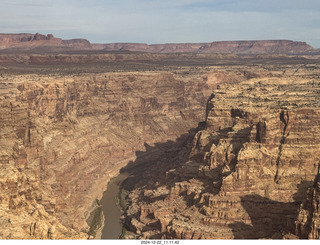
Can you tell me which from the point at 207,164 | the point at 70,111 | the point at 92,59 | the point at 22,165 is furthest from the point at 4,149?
the point at 92,59

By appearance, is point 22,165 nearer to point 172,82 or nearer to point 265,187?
point 265,187

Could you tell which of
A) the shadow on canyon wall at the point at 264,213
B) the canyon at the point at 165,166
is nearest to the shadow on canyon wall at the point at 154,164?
the canyon at the point at 165,166

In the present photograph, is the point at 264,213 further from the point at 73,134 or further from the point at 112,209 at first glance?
the point at 73,134

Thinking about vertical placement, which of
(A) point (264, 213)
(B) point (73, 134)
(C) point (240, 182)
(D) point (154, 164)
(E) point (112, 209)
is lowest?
(E) point (112, 209)

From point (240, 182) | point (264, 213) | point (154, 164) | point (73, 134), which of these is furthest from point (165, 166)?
point (264, 213)

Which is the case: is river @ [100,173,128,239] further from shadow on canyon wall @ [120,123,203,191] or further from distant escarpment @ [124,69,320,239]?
distant escarpment @ [124,69,320,239]

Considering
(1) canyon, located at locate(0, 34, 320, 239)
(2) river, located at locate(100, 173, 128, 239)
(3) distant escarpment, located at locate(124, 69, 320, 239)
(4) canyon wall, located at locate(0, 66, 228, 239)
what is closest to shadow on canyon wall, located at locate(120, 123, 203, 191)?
(1) canyon, located at locate(0, 34, 320, 239)

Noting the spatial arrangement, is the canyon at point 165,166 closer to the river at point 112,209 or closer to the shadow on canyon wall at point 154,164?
the shadow on canyon wall at point 154,164
